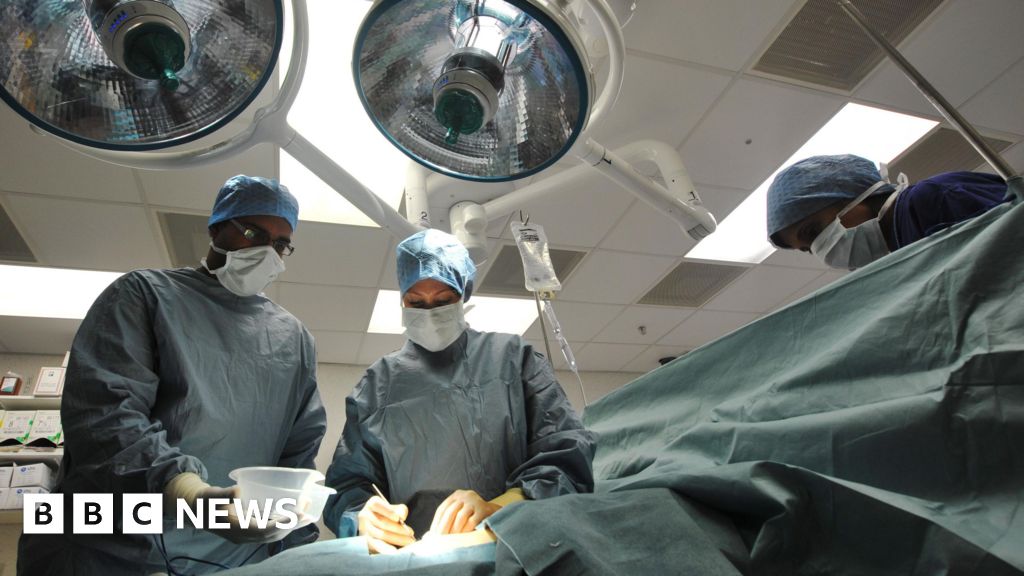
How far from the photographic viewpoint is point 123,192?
8.46 ft

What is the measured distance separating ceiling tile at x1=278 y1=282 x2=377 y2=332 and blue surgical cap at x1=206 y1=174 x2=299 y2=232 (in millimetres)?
2100

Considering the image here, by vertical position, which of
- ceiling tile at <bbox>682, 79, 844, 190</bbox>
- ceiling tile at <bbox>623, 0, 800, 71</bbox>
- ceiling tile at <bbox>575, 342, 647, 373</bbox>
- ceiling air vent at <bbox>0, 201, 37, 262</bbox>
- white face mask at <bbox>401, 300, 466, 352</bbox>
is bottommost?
white face mask at <bbox>401, 300, 466, 352</bbox>

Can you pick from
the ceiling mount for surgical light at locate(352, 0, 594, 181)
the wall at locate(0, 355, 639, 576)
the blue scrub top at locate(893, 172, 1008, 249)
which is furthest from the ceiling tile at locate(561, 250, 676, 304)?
the ceiling mount for surgical light at locate(352, 0, 594, 181)

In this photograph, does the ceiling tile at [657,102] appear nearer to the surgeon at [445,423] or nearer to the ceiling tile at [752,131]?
the ceiling tile at [752,131]

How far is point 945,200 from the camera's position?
4.03 feet

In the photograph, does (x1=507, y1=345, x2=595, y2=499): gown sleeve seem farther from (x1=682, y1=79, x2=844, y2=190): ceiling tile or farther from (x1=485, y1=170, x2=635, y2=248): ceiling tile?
(x1=682, y1=79, x2=844, y2=190): ceiling tile

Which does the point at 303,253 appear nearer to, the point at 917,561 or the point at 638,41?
the point at 638,41

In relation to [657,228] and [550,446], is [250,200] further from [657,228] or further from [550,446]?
[657,228]

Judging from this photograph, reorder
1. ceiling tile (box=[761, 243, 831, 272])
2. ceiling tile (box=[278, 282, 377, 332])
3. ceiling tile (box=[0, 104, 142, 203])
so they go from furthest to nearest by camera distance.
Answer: ceiling tile (box=[761, 243, 831, 272]), ceiling tile (box=[278, 282, 377, 332]), ceiling tile (box=[0, 104, 142, 203])

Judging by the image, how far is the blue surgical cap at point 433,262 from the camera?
4.30ft

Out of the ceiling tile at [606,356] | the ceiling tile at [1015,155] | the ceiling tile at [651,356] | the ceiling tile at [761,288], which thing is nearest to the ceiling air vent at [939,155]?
the ceiling tile at [1015,155]

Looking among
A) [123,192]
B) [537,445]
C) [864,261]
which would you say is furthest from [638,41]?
[123,192]

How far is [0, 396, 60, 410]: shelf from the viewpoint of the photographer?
2.90 meters

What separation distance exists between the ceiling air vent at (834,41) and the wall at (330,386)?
1.78 meters
